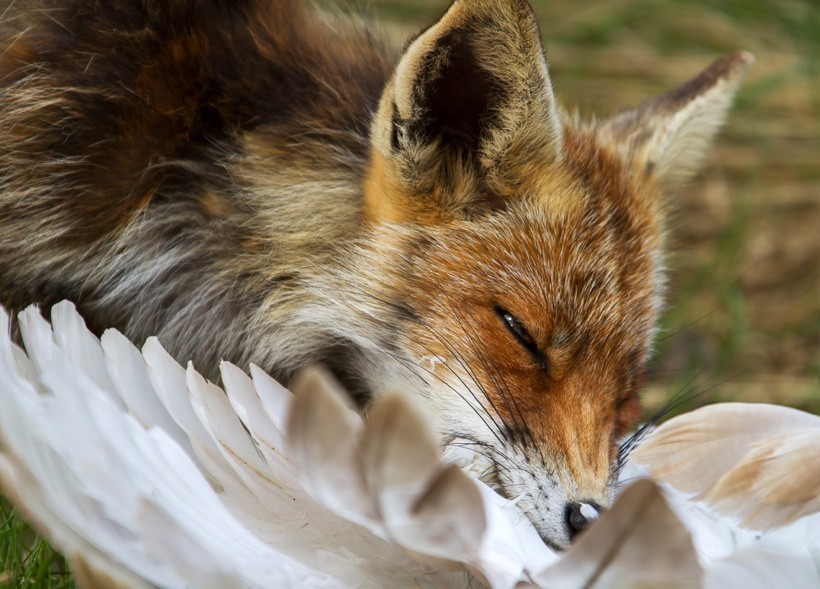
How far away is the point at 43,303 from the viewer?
2760 millimetres

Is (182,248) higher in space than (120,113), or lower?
lower

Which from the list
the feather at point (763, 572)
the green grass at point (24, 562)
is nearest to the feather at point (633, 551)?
the feather at point (763, 572)

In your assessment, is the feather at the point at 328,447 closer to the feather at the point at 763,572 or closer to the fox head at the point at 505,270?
the feather at the point at 763,572

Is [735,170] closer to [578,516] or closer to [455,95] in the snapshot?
[455,95]

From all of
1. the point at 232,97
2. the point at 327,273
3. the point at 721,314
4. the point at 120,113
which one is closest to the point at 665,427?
the point at 327,273

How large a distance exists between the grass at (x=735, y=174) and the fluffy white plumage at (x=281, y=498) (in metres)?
1.98

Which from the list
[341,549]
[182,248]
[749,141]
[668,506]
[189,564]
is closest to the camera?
[668,506]

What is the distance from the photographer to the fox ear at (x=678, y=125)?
3.31 metres

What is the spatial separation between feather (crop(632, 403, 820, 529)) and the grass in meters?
1.25

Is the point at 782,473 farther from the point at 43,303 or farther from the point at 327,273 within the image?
the point at 43,303

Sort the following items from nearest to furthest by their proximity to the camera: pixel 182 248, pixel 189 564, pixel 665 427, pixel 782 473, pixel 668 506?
pixel 668 506
pixel 189 564
pixel 782 473
pixel 665 427
pixel 182 248

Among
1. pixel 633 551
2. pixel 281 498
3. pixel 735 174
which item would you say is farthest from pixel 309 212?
pixel 735 174

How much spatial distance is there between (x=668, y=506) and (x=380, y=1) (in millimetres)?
4729

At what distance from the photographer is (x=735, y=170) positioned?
5641 millimetres
